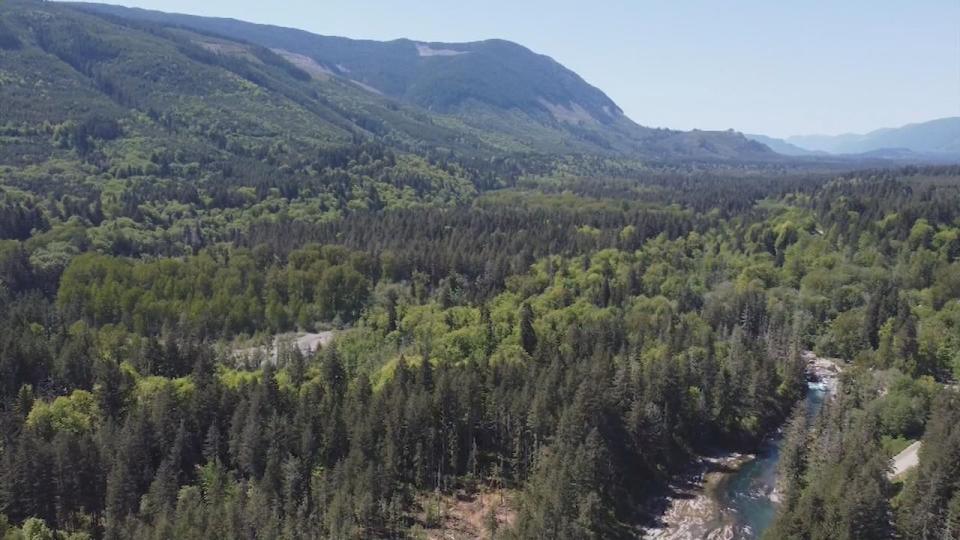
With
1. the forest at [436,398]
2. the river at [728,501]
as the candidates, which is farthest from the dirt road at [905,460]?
the river at [728,501]

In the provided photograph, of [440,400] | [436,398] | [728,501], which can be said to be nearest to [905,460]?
[728,501]

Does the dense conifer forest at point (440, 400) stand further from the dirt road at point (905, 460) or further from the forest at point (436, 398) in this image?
the dirt road at point (905, 460)

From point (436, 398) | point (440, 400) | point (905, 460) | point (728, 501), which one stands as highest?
point (436, 398)

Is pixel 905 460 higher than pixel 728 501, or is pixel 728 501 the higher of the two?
pixel 905 460

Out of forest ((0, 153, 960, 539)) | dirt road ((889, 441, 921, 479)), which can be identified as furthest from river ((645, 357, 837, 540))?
dirt road ((889, 441, 921, 479))

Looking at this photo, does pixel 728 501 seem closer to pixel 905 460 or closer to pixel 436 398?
pixel 905 460

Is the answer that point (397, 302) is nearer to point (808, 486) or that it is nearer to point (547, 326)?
Result: point (547, 326)

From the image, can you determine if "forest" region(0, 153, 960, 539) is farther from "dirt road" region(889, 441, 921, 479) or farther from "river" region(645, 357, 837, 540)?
"river" region(645, 357, 837, 540)

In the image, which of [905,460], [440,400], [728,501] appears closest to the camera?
[440,400]
